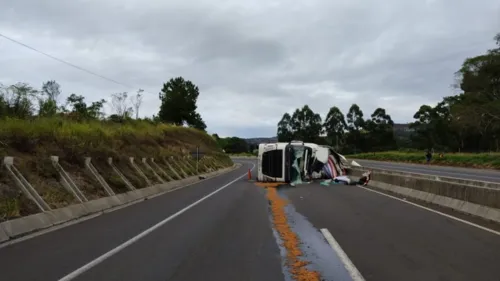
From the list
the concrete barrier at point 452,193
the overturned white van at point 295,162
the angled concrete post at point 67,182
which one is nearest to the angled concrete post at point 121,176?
the angled concrete post at point 67,182

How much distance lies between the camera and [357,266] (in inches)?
291

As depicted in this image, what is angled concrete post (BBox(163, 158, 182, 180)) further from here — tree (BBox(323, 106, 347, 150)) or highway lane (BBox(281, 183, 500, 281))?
tree (BBox(323, 106, 347, 150))

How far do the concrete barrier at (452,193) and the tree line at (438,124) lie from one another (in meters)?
41.2

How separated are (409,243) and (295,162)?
22522 millimetres

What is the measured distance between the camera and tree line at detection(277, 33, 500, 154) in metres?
59.9

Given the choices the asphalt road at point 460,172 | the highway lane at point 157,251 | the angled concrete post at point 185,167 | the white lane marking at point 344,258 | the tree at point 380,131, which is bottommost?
the highway lane at point 157,251

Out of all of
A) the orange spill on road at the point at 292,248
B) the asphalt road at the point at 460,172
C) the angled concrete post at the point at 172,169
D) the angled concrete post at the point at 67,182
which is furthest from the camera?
the asphalt road at the point at 460,172

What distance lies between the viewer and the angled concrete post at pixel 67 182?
14847 millimetres

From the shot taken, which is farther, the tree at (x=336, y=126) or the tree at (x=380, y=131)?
the tree at (x=336, y=126)

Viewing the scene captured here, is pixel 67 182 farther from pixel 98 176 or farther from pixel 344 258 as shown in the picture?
pixel 344 258

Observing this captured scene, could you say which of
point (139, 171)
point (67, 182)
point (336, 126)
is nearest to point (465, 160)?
point (139, 171)

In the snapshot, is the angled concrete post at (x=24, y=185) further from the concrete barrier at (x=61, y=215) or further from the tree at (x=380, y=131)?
the tree at (x=380, y=131)

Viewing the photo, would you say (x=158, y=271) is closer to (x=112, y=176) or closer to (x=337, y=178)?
(x=112, y=176)

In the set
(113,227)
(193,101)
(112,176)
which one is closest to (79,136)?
(112,176)
